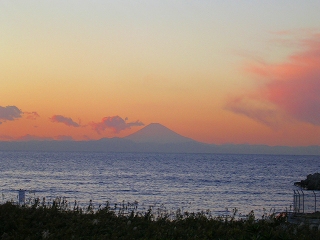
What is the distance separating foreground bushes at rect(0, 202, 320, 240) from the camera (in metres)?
12.2

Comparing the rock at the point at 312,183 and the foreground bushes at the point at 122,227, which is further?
the rock at the point at 312,183

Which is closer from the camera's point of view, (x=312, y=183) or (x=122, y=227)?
(x=122, y=227)

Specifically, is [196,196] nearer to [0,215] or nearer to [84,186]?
[84,186]

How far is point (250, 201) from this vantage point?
4431 centimetres

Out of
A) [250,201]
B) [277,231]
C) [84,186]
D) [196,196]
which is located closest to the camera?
[277,231]

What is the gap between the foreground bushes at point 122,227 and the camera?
1220 centimetres

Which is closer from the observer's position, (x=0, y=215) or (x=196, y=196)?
(x=0, y=215)

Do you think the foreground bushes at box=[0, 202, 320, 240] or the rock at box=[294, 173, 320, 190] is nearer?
the foreground bushes at box=[0, 202, 320, 240]

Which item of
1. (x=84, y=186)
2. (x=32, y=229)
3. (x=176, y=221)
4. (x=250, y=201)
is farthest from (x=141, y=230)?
(x=84, y=186)

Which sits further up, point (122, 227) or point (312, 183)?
point (122, 227)

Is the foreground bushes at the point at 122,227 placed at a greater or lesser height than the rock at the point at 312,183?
greater

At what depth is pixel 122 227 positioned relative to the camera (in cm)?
1319

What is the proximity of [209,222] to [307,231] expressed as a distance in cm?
285

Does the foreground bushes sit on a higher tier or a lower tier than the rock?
higher
